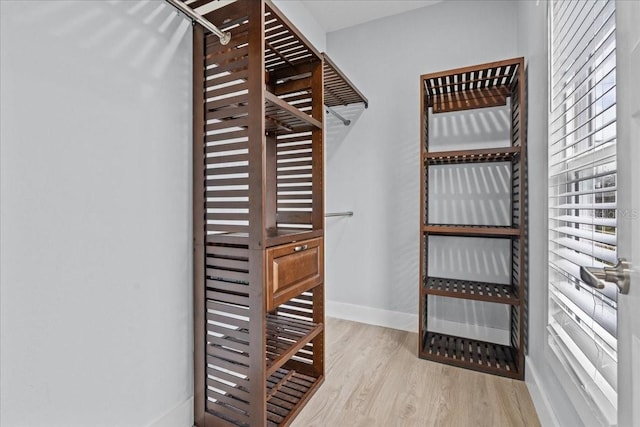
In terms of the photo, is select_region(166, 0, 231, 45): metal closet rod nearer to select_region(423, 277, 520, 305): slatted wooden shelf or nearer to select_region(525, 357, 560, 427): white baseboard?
select_region(423, 277, 520, 305): slatted wooden shelf

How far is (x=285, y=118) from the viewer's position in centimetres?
168

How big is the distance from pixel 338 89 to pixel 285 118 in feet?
3.00

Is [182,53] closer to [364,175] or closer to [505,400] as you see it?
[364,175]

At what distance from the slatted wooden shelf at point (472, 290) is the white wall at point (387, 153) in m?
0.35

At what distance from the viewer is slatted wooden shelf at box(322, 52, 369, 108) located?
2.11m

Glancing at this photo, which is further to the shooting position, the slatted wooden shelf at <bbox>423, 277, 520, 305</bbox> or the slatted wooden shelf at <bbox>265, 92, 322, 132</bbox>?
the slatted wooden shelf at <bbox>423, 277, 520, 305</bbox>

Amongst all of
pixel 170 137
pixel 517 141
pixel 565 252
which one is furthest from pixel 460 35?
pixel 170 137

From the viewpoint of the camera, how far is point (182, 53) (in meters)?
1.41

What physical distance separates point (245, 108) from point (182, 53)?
0.42 meters

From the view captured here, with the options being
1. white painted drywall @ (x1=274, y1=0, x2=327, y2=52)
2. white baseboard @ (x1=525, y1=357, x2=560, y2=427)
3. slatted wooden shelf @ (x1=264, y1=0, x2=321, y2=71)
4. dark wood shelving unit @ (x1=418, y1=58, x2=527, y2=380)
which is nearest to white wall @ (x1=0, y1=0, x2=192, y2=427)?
slatted wooden shelf @ (x1=264, y1=0, x2=321, y2=71)

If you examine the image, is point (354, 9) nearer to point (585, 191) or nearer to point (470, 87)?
point (470, 87)

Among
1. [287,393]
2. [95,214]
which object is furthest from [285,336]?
[95,214]

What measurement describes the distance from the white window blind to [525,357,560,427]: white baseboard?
0.30 meters

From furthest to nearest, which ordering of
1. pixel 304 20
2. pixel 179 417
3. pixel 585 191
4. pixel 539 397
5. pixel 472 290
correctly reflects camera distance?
pixel 304 20
pixel 472 290
pixel 539 397
pixel 179 417
pixel 585 191
